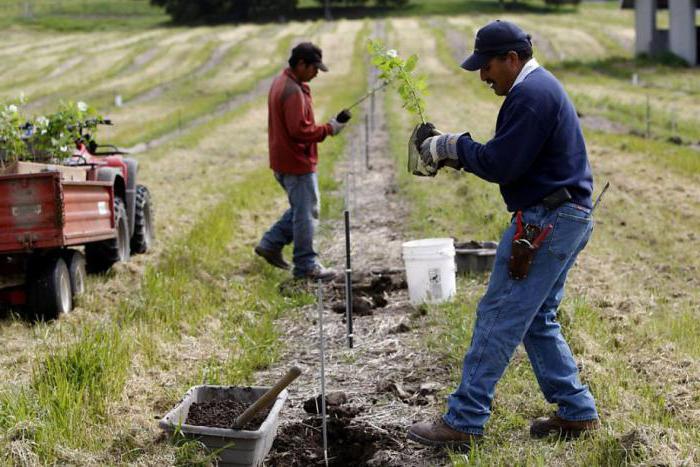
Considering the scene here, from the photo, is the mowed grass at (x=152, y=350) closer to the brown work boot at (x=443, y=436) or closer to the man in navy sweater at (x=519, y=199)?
the brown work boot at (x=443, y=436)

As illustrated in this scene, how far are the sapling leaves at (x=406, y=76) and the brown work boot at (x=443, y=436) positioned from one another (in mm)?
1858

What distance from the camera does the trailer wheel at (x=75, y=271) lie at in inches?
310

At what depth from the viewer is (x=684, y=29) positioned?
125ft

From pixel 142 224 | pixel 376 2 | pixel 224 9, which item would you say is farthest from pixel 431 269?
pixel 376 2

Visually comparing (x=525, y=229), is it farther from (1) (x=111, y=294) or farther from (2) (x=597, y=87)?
(2) (x=597, y=87)

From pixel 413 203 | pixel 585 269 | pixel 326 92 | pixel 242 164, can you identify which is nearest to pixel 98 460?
pixel 585 269

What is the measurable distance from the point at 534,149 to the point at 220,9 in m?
73.8

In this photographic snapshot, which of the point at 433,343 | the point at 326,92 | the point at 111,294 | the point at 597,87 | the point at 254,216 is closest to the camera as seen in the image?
the point at 433,343

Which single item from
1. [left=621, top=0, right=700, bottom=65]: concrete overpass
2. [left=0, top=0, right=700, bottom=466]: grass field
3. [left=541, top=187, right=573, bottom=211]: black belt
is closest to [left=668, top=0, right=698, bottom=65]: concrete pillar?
[left=621, top=0, right=700, bottom=65]: concrete overpass

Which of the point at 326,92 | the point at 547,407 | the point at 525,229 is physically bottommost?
the point at 326,92

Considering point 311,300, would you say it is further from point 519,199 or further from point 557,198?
point 557,198

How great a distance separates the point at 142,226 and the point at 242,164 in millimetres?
7952

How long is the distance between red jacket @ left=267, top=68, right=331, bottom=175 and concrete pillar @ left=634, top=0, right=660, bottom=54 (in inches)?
1386

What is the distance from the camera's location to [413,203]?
1248cm
